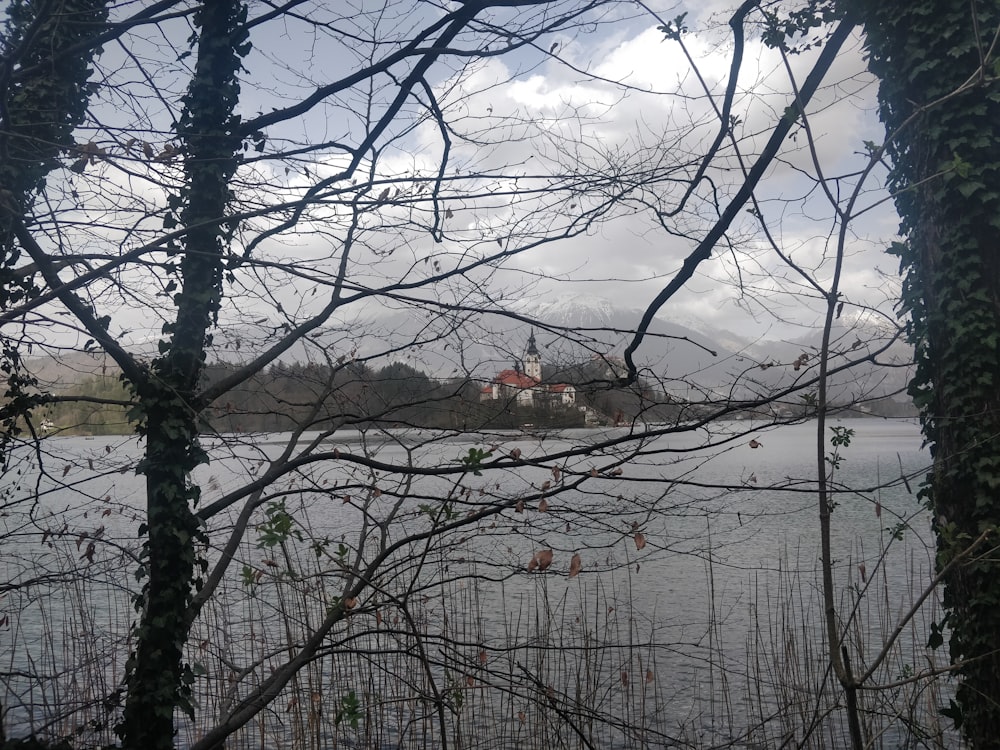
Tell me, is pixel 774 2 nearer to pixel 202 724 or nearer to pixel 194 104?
pixel 194 104

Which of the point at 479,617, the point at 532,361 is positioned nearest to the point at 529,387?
the point at 532,361

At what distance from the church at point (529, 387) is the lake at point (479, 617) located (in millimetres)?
203

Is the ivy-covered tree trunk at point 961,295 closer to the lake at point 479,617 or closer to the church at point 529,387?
the lake at point 479,617

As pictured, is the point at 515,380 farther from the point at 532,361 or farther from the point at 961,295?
the point at 961,295

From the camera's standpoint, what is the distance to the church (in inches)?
146

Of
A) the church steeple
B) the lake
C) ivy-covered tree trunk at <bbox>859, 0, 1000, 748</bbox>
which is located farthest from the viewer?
ivy-covered tree trunk at <bbox>859, 0, 1000, 748</bbox>

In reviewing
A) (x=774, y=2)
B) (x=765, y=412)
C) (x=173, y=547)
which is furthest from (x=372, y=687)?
(x=774, y=2)

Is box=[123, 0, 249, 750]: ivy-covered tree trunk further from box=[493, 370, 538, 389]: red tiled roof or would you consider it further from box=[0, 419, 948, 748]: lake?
box=[493, 370, 538, 389]: red tiled roof

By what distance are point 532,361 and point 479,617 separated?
3.54 m

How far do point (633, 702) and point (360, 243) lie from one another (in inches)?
187

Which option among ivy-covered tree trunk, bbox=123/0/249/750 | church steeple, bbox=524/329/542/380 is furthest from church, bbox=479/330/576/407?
ivy-covered tree trunk, bbox=123/0/249/750

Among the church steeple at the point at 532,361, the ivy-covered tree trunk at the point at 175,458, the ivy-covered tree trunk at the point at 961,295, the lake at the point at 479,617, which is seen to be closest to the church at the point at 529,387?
the church steeple at the point at 532,361

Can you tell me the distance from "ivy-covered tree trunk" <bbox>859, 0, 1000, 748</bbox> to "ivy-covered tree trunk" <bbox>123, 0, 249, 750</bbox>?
3.45m

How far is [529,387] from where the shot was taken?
3.65 metres
